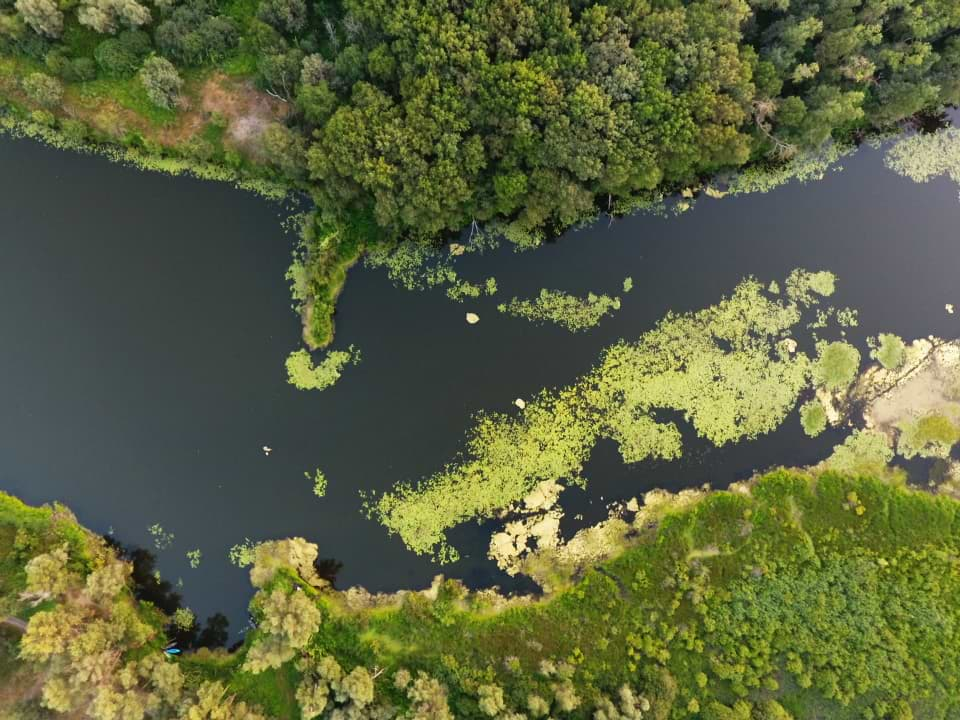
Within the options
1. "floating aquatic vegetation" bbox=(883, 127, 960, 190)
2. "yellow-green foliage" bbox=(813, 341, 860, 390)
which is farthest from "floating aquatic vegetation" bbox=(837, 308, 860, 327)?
"floating aquatic vegetation" bbox=(883, 127, 960, 190)

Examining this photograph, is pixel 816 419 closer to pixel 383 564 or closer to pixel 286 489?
pixel 383 564

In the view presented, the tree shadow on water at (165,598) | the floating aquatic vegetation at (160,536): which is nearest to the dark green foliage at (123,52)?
the floating aquatic vegetation at (160,536)

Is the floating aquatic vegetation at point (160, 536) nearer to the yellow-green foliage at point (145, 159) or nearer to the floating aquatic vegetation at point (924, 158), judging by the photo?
the yellow-green foliage at point (145, 159)

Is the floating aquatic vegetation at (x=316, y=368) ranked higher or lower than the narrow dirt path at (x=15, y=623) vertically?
higher

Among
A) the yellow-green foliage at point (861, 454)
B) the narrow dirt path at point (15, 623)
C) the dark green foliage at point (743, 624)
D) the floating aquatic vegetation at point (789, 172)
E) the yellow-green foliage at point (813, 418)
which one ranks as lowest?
the dark green foliage at point (743, 624)

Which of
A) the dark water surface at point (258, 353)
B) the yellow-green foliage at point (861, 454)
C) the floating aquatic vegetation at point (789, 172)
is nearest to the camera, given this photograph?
the dark water surface at point (258, 353)

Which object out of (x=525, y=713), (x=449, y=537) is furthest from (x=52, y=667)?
(x=525, y=713)

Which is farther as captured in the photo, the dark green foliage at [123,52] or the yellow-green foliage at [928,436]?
the yellow-green foliage at [928,436]

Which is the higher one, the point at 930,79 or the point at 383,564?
the point at 930,79
